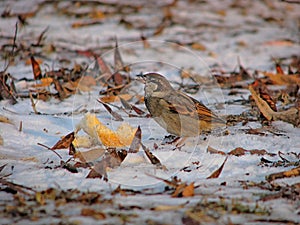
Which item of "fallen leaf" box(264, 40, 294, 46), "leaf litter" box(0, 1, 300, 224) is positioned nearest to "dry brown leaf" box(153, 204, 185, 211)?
"leaf litter" box(0, 1, 300, 224)

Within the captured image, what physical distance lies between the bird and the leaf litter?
0.13 m

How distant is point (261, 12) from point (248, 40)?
1.87m

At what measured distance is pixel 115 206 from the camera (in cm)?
276

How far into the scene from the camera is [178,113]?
3992 mm

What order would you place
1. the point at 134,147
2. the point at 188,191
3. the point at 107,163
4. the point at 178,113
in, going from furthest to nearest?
the point at 178,113 → the point at 134,147 → the point at 107,163 → the point at 188,191

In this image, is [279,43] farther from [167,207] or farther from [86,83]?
[167,207]

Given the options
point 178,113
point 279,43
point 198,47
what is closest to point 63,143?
point 178,113

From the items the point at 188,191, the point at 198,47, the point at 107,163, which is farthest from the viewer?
the point at 198,47

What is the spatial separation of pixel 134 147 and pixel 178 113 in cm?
50

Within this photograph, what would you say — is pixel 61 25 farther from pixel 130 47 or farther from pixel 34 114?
pixel 34 114

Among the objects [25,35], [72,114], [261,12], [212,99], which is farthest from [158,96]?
[261,12]

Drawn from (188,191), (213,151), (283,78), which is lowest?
(283,78)

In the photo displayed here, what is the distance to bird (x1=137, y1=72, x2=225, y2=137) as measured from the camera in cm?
402

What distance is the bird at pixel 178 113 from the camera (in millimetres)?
4016
